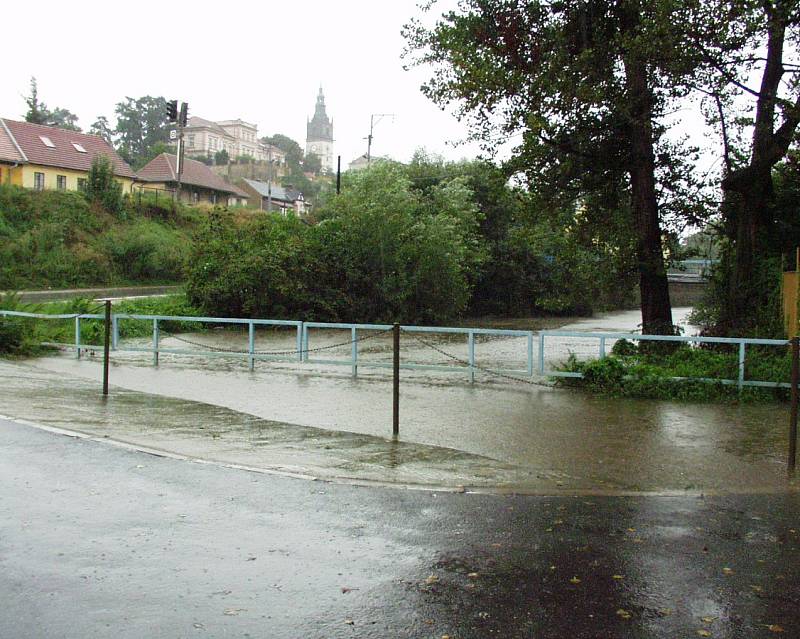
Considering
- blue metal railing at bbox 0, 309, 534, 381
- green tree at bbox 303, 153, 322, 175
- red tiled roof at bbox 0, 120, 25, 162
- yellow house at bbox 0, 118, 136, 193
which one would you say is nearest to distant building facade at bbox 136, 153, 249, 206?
yellow house at bbox 0, 118, 136, 193

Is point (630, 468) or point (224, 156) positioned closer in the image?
point (630, 468)

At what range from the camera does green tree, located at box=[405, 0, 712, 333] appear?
16.1 m

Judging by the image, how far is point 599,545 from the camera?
5691mm

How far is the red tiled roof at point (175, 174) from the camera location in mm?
79000

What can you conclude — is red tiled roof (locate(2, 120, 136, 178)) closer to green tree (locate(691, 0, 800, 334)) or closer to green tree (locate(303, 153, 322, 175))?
green tree (locate(691, 0, 800, 334))

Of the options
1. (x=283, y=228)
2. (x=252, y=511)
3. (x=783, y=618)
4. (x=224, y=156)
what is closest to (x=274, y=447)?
(x=252, y=511)

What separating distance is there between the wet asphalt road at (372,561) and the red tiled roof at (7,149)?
2222 inches

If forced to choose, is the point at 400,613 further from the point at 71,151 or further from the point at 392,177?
the point at 71,151

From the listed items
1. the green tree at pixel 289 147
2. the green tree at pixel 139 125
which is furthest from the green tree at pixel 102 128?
the green tree at pixel 289 147

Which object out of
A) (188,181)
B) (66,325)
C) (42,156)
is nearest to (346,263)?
(66,325)

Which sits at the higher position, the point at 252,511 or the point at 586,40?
the point at 586,40

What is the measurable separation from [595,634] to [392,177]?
33.9 meters

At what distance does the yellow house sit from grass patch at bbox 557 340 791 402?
49.9 m

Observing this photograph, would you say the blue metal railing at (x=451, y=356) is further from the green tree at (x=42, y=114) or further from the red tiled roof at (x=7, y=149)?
the green tree at (x=42, y=114)
